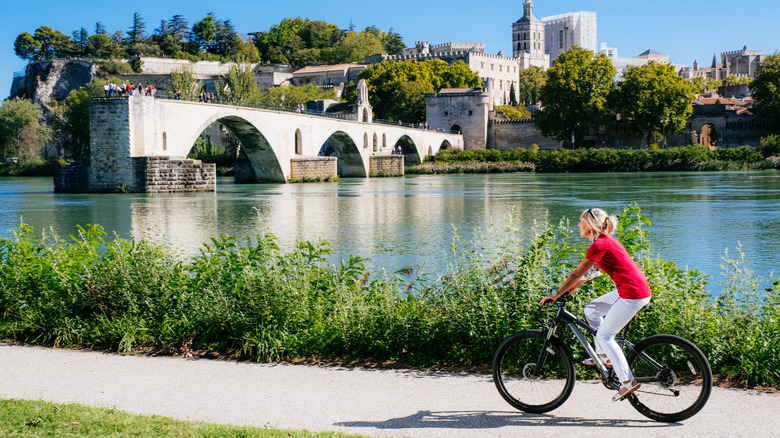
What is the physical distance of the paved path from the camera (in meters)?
4.52

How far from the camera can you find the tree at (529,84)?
11438 cm

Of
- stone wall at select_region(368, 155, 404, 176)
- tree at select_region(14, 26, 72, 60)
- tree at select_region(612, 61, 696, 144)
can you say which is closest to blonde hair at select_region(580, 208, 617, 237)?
stone wall at select_region(368, 155, 404, 176)

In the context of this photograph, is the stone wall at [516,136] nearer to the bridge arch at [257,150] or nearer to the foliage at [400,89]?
the foliage at [400,89]

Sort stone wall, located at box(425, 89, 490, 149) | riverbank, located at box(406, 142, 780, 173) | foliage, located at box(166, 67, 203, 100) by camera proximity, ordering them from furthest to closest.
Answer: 1. stone wall, located at box(425, 89, 490, 149)
2. foliage, located at box(166, 67, 203, 100)
3. riverbank, located at box(406, 142, 780, 173)

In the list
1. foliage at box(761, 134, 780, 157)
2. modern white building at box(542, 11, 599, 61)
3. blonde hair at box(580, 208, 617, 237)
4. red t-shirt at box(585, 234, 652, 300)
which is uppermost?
modern white building at box(542, 11, 599, 61)

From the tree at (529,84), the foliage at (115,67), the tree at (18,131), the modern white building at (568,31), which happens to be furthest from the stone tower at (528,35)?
the tree at (18,131)

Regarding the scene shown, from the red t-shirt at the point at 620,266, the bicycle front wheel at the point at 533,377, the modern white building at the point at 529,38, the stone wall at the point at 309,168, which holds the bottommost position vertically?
the bicycle front wheel at the point at 533,377

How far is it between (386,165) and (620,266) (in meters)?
57.3

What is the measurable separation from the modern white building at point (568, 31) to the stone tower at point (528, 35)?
25.7 m

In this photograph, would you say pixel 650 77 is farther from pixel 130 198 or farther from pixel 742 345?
pixel 742 345

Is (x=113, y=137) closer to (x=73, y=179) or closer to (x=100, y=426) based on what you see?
(x=73, y=179)

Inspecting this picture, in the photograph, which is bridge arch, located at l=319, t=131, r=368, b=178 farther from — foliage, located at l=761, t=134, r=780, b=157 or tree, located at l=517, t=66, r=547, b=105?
tree, located at l=517, t=66, r=547, b=105

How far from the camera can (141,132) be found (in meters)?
34.5

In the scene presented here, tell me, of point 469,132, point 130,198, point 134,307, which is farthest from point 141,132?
point 469,132
